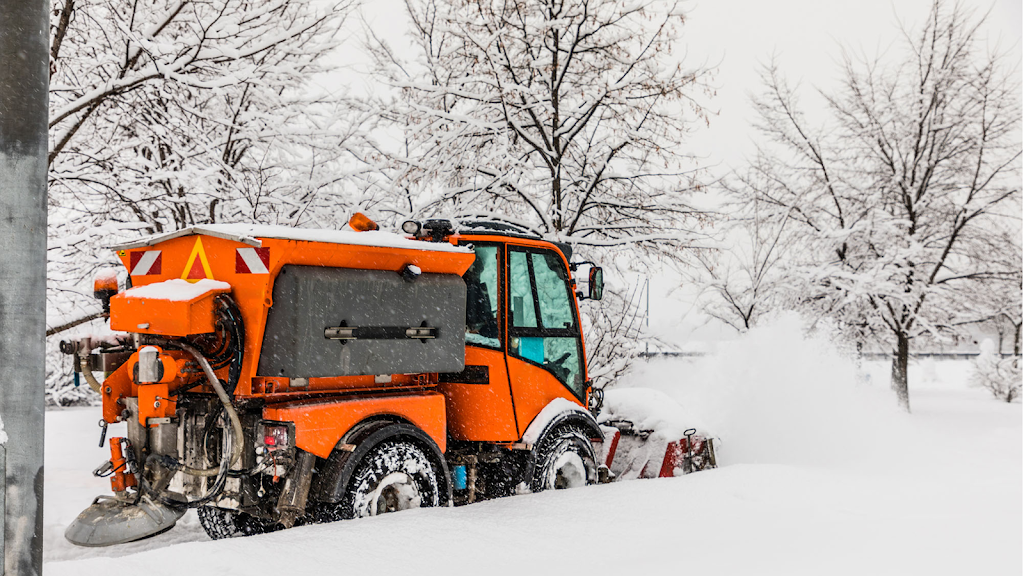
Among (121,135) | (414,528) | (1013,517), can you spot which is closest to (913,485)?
(1013,517)

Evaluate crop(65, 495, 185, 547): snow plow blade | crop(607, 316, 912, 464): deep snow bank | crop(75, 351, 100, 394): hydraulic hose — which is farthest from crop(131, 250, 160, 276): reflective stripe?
crop(607, 316, 912, 464): deep snow bank

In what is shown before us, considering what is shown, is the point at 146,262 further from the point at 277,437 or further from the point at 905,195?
the point at 905,195

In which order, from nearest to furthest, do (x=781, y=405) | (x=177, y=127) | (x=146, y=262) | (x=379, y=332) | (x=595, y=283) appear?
(x=379, y=332)
(x=146, y=262)
(x=595, y=283)
(x=177, y=127)
(x=781, y=405)

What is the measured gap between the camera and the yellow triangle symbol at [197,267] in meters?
4.62

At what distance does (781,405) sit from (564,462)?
16.6ft

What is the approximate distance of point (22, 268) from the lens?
2.32 m

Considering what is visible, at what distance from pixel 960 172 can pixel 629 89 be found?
935cm

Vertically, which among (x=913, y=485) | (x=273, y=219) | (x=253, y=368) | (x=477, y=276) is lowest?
(x=913, y=485)

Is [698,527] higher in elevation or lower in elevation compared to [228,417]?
→ lower

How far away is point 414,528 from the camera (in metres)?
4.31

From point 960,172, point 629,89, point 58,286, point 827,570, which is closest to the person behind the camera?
point 827,570

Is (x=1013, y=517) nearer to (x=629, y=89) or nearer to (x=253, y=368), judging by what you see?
(x=253, y=368)

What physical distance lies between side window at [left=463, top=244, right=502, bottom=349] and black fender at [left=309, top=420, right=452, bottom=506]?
105cm

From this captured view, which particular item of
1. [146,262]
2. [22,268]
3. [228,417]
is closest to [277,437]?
[228,417]
